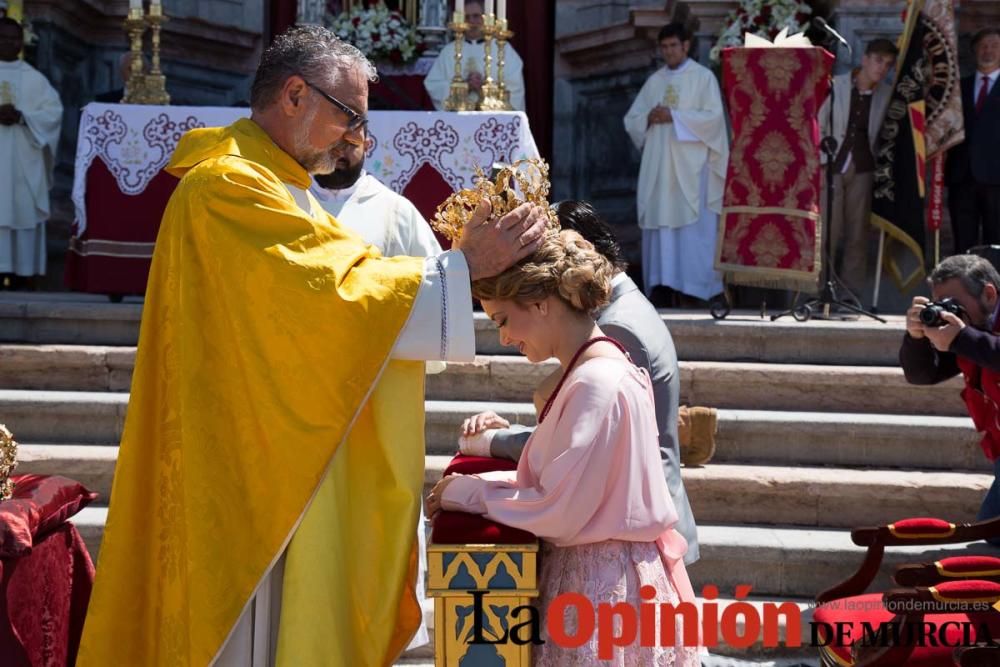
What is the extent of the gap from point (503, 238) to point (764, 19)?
23.7 ft

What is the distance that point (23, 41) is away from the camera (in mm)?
9938

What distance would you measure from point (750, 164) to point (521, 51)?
14.8 ft

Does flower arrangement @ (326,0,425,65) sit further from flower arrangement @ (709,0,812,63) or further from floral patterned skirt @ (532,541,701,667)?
floral patterned skirt @ (532,541,701,667)

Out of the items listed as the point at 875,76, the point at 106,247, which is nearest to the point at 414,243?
the point at 106,247

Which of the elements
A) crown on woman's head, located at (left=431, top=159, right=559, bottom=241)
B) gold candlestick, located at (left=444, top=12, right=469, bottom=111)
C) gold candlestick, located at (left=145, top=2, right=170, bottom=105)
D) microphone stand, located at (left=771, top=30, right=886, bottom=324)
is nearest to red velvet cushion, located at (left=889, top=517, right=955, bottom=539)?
crown on woman's head, located at (left=431, top=159, right=559, bottom=241)

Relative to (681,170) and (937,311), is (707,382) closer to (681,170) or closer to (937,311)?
(937,311)

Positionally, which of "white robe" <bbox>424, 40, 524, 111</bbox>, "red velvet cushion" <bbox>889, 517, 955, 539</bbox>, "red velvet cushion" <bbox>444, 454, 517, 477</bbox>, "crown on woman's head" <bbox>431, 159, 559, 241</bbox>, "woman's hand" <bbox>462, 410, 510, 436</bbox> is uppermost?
"white robe" <bbox>424, 40, 524, 111</bbox>

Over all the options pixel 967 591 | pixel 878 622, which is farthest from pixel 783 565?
pixel 967 591

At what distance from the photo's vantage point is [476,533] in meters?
2.65

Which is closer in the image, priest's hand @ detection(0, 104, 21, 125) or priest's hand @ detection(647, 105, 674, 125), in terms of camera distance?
priest's hand @ detection(647, 105, 674, 125)

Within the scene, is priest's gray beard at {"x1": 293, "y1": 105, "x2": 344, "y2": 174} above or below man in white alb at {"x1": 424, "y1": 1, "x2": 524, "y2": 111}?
below

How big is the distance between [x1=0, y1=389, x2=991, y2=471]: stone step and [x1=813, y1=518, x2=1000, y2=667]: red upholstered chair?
1997 millimetres

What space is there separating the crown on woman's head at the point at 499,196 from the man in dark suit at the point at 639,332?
16.4 inches

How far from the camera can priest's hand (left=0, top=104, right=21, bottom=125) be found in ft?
32.1
